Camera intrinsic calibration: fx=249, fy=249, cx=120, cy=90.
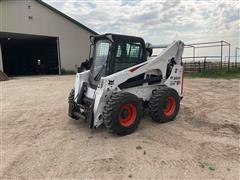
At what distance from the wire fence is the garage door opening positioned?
11126 mm

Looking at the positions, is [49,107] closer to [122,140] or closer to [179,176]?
[122,140]

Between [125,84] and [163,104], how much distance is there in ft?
3.32

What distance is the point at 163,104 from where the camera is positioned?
18.3ft

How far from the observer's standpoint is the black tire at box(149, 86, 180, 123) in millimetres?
5480

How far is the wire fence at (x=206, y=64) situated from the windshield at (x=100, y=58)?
47.4 ft

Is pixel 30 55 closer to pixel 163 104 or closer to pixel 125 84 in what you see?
pixel 125 84

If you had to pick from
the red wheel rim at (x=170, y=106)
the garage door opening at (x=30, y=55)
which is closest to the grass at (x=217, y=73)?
the garage door opening at (x=30, y=55)

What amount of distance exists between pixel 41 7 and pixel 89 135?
1631cm

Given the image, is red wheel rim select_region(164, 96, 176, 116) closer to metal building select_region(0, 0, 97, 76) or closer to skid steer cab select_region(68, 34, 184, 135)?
skid steer cab select_region(68, 34, 184, 135)

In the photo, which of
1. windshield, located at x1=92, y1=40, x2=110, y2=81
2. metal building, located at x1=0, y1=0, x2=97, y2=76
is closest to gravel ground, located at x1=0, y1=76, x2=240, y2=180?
windshield, located at x1=92, y1=40, x2=110, y2=81

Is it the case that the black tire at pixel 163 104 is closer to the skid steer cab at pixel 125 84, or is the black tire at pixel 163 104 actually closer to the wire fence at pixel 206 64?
the skid steer cab at pixel 125 84

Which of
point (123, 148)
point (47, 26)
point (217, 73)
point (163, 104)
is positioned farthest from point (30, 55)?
point (123, 148)

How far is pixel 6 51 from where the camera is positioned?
29094mm

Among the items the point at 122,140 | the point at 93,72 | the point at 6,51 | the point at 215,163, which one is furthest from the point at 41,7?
the point at 215,163
